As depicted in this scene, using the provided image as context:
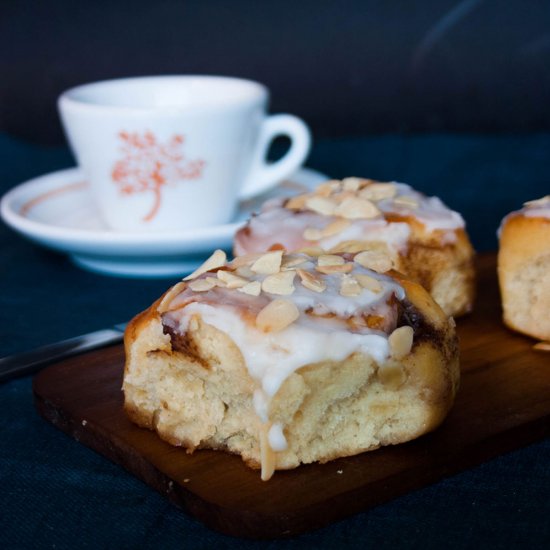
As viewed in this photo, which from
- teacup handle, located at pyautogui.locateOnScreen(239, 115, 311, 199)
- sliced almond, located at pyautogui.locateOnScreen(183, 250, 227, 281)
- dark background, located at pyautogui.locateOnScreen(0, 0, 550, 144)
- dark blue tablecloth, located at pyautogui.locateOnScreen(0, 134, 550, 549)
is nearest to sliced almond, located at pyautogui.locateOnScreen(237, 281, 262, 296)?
sliced almond, located at pyautogui.locateOnScreen(183, 250, 227, 281)

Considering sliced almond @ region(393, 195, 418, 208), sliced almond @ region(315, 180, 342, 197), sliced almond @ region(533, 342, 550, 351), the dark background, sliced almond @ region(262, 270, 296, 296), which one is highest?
sliced almond @ region(262, 270, 296, 296)

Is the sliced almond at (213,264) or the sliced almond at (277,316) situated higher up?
the sliced almond at (277,316)

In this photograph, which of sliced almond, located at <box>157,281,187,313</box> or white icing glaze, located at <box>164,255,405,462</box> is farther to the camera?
sliced almond, located at <box>157,281,187,313</box>

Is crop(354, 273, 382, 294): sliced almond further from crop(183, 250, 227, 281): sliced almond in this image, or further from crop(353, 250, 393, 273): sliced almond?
crop(183, 250, 227, 281): sliced almond

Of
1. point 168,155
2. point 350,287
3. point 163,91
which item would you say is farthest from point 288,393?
point 163,91

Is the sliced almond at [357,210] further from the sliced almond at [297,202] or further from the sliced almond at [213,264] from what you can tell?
the sliced almond at [213,264]

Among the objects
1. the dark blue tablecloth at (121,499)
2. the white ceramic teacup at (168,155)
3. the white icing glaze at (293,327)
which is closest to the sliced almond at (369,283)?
the white icing glaze at (293,327)

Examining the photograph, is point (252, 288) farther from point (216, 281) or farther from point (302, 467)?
point (302, 467)
